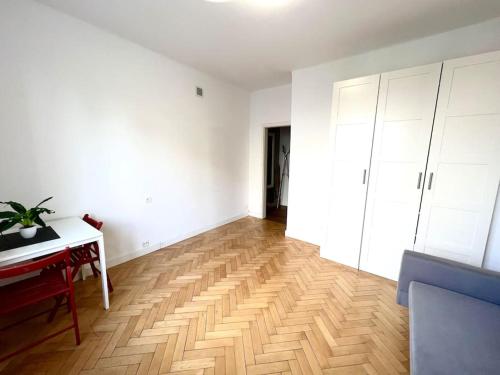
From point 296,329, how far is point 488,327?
127cm

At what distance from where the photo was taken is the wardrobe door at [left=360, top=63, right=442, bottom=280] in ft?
7.13

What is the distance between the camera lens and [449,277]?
1661 millimetres

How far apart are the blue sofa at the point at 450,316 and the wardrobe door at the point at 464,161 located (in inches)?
24.7

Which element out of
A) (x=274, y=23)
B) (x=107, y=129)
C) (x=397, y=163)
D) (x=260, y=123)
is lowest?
(x=397, y=163)

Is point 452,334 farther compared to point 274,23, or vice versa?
point 274,23

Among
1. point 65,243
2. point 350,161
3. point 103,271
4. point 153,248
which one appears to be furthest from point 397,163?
point 153,248

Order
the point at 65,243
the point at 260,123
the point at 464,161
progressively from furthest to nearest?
the point at 260,123 < the point at 464,161 < the point at 65,243

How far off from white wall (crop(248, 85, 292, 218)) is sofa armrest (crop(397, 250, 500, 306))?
3134mm

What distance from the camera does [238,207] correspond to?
4.79 m

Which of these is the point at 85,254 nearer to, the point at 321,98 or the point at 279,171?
the point at 321,98

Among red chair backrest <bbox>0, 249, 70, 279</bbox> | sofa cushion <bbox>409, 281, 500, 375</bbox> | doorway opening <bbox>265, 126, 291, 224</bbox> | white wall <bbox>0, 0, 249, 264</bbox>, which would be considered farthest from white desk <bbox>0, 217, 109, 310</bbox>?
doorway opening <bbox>265, 126, 291, 224</bbox>

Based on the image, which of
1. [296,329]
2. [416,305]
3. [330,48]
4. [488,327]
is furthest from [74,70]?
[488,327]

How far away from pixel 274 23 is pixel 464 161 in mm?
2374

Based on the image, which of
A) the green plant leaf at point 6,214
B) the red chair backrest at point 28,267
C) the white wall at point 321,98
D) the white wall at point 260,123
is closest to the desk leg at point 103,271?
the red chair backrest at point 28,267
